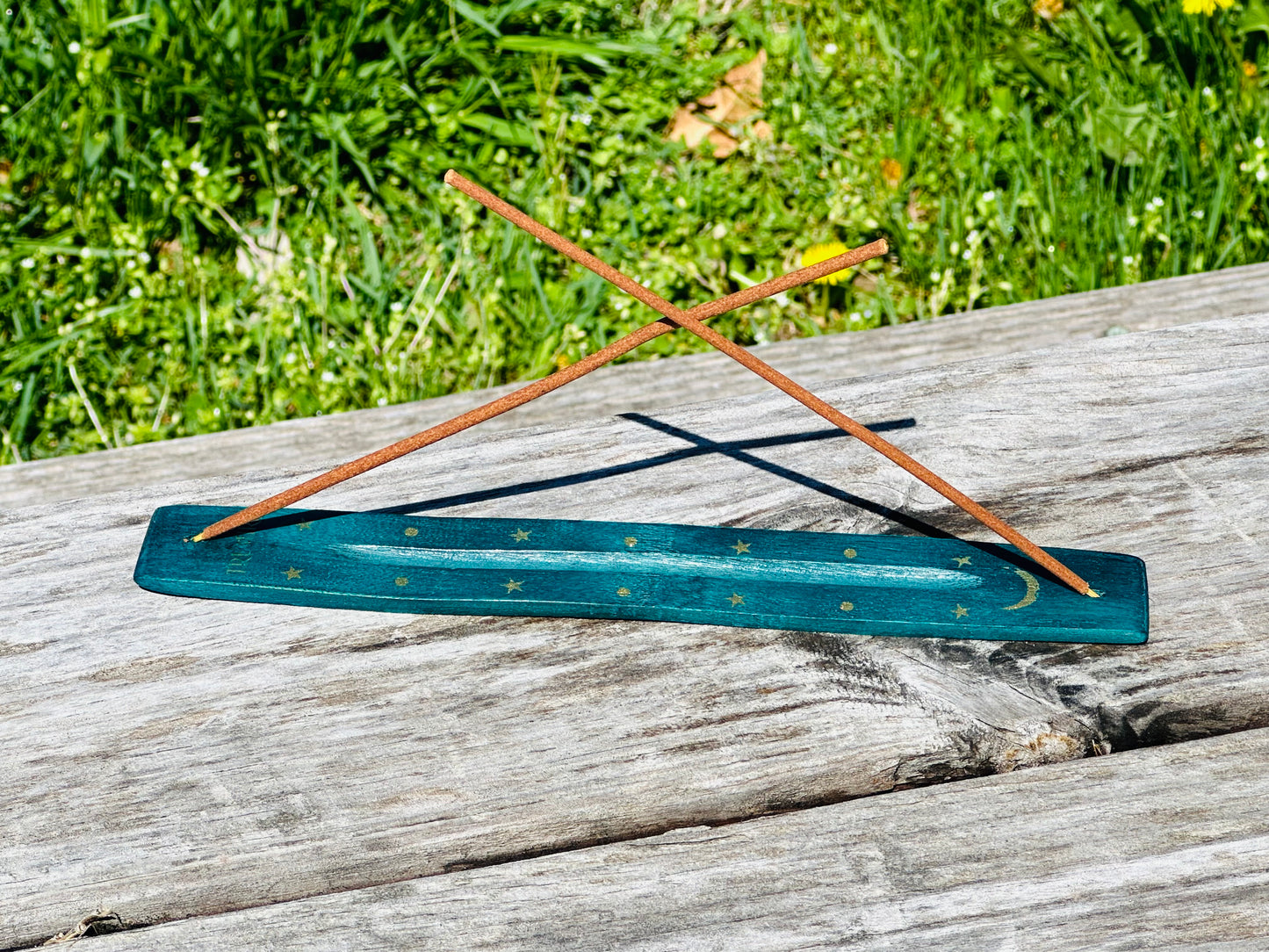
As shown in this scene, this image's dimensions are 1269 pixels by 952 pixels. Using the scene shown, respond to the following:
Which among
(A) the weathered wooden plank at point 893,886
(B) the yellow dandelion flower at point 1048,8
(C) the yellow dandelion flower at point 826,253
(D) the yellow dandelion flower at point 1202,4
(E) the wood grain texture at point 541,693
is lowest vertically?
(A) the weathered wooden plank at point 893,886

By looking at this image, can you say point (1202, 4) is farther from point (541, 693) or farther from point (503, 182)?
point (541, 693)

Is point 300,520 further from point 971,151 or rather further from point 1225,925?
point 971,151

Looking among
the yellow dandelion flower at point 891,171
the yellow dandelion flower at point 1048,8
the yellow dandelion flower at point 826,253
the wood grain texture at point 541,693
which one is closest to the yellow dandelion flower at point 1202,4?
the yellow dandelion flower at point 1048,8

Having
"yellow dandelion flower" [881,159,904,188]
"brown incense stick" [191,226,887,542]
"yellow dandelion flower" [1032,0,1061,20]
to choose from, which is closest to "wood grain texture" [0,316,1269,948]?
"brown incense stick" [191,226,887,542]

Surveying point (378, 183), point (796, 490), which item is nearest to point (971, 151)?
point (378, 183)

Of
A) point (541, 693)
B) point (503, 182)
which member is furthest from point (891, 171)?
point (541, 693)

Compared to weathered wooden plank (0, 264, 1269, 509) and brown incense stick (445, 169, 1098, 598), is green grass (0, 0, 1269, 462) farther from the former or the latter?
brown incense stick (445, 169, 1098, 598)

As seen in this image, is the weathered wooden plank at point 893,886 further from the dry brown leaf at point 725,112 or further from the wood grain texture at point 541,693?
the dry brown leaf at point 725,112
